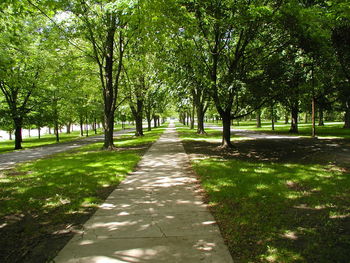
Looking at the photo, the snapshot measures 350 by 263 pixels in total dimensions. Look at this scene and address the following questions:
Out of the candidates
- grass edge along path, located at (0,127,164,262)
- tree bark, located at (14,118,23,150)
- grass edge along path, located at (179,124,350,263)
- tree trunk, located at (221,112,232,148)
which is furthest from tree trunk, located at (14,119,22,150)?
grass edge along path, located at (179,124,350,263)

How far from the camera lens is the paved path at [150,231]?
331 centimetres

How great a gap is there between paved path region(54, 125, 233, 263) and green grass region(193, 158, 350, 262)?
380mm

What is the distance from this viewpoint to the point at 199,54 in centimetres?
1364

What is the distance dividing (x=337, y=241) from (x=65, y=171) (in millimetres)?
8647

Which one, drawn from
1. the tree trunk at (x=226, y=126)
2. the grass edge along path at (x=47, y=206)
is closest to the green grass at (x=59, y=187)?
the grass edge along path at (x=47, y=206)

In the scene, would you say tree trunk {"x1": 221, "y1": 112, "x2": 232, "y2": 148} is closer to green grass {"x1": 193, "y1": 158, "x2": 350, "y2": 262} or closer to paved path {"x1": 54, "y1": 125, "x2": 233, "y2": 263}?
green grass {"x1": 193, "y1": 158, "x2": 350, "y2": 262}

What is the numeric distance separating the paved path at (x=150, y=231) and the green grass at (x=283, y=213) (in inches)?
Answer: 15.0

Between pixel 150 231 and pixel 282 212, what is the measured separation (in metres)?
2.54

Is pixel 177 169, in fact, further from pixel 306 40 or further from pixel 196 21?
→ pixel 306 40

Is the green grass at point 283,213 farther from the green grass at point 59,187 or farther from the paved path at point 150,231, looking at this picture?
the green grass at point 59,187

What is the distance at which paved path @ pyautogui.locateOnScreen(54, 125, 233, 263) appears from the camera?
3314 millimetres

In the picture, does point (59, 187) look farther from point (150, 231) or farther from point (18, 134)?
point (18, 134)

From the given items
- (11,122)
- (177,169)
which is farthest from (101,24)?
(11,122)

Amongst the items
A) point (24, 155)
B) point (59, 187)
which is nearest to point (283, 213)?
point (59, 187)
